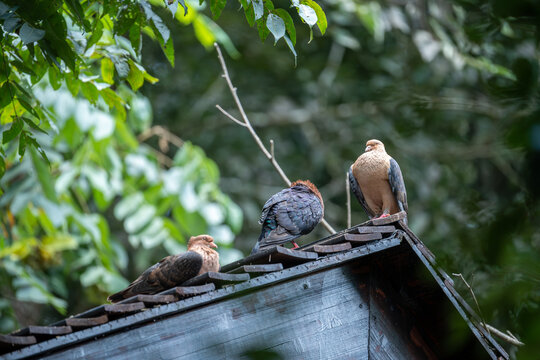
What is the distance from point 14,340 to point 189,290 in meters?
0.74

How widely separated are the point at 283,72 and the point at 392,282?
9536mm

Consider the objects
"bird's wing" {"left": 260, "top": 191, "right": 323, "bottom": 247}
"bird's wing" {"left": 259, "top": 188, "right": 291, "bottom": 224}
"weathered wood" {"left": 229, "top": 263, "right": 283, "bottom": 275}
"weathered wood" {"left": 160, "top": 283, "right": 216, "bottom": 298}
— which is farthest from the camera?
"bird's wing" {"left": 259, "top": 188, "right": 291, "bottom": 224}

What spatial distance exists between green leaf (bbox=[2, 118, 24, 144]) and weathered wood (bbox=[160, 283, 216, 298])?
4.07 feet

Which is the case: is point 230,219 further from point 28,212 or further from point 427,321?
point 427,321

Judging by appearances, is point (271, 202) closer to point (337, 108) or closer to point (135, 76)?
point (135, 76)

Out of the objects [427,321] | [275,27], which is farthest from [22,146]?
[427,321]

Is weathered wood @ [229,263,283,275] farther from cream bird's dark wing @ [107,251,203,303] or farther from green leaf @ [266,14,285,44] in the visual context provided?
green leaf @ [266,14,285,44]

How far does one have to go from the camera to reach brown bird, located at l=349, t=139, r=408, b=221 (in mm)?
4496

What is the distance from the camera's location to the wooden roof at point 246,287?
8.73 feet

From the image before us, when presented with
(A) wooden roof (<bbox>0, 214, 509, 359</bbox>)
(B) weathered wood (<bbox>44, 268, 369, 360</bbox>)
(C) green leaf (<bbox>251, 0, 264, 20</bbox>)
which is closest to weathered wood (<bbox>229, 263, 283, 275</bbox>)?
(A) wooden roof (<bbox>0, 214, 509, 359</bbox>)

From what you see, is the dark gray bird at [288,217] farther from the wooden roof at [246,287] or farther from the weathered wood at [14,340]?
the weathered wood at [14,340]

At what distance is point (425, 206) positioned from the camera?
10641 millimetres

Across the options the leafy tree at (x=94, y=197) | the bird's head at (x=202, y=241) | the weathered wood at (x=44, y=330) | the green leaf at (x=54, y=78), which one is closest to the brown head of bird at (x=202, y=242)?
the bird's head at (x=202, y=241)

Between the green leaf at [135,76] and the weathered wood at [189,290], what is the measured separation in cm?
141
